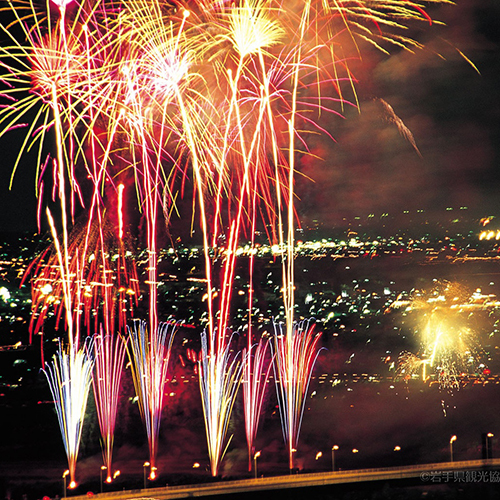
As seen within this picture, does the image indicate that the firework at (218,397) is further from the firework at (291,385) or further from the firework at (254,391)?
the firework at (291,385)

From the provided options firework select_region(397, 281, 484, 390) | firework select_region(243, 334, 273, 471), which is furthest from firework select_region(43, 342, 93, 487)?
firework select_region(397, 281, 484, 390)

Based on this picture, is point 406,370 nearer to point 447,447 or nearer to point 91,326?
point 447,447

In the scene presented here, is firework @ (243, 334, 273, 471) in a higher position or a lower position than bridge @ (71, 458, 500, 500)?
higher

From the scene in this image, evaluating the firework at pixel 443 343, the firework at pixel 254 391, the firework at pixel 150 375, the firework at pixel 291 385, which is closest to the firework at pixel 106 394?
the firework at pixel 150 375

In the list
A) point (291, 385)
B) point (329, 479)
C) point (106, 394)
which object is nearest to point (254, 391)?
point (106, 394)

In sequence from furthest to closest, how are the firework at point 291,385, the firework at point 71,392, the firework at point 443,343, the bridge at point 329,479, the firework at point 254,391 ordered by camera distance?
1. the firework at point 443,343
2. the firework at point 291,385
3. the firework at point 254,391
4. the firework at point 71,392
5. the bridge at point 329,479

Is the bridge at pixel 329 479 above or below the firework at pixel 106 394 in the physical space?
below

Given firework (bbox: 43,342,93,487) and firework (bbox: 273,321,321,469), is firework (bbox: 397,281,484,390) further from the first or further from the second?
firework (bbox: 43,342,93,487)

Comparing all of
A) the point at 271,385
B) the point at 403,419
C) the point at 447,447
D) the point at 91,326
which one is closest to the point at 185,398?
the point at 271,385
